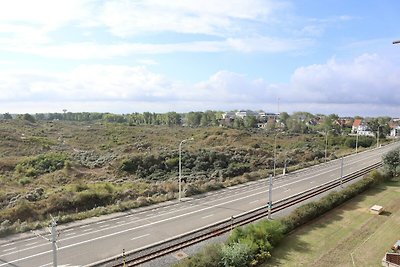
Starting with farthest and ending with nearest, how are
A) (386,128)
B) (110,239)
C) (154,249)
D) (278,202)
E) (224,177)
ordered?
(386,128) → (224,177) → (278,202) → (110,239) → (154,249)

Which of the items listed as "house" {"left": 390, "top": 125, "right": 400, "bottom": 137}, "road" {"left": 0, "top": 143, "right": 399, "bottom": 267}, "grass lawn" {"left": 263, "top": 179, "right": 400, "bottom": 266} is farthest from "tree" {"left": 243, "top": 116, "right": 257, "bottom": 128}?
"grass lawn" {"left": 263, "top": 179, "right": 400, "bottom": 266}

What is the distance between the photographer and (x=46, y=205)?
2773cm

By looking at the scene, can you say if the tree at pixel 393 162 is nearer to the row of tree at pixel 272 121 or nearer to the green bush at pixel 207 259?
the green bush at pixel 207 259

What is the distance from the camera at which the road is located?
63.3 feet

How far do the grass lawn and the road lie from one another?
5.88 metres

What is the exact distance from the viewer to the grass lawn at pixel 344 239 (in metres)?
19.7

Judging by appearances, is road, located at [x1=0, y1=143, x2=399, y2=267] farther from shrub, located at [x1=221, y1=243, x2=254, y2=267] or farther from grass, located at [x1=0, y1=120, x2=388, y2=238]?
shrub, located at [x1=221, y1=243, x2=254, y2=267]

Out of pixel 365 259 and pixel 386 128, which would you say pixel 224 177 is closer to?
pixel 365 259

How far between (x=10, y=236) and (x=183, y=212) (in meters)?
12.1

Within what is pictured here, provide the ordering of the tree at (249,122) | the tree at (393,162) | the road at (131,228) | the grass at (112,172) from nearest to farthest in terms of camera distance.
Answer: the road at (131,228), the grass at (112,172), the tree at (393,162), the tree at (249,122)

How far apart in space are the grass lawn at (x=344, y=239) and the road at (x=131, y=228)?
19.3 ft

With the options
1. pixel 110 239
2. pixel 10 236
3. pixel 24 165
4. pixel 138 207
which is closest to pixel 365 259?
pixel 110 239

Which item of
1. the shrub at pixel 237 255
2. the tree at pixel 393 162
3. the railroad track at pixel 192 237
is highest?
the tree at pixel 393 162

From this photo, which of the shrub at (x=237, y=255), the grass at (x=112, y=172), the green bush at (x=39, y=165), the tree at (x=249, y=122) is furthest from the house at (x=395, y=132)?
the shrub at (x=237, y=255)
